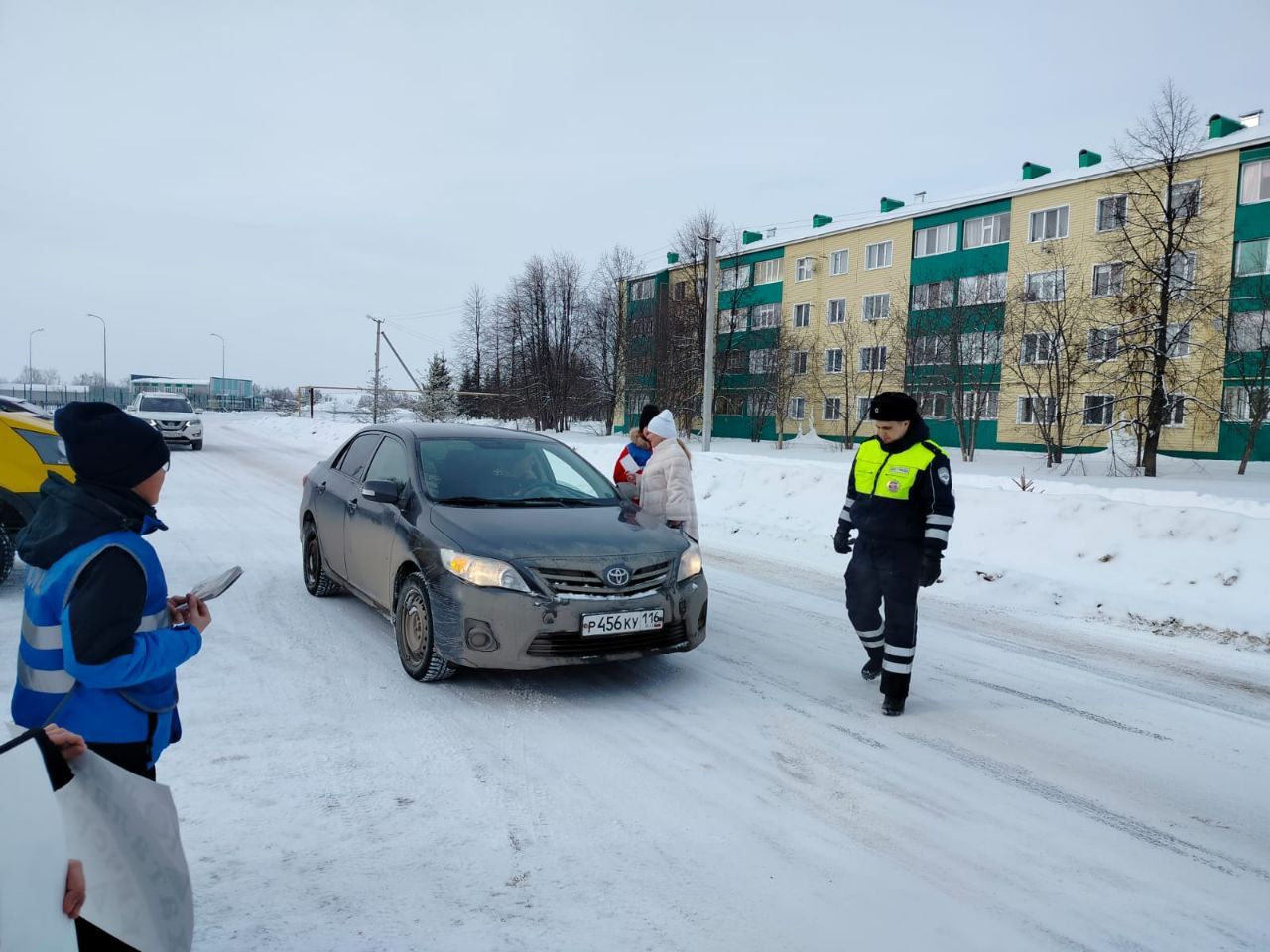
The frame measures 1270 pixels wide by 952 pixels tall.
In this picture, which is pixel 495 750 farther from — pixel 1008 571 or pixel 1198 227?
pixel 1198 227

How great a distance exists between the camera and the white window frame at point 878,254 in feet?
151

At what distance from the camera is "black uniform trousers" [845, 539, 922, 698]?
4.86 m

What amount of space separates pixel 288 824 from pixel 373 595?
2.62 m

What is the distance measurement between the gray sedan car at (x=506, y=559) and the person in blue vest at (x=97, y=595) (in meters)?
2.55

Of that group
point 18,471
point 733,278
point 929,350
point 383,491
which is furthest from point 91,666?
point 733,278

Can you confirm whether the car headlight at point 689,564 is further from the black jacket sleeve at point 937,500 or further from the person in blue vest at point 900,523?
the black jacket sleeve at point 937,500

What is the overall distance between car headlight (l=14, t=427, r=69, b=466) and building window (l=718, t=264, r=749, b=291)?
160 ft

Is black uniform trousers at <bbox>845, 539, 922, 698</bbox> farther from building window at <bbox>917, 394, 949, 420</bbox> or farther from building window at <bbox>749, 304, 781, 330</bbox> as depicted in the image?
building window at <bbox>749, 304, 781, 330</bbox>

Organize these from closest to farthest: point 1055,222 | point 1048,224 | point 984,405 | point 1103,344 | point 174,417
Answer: point 174,417, point 1103,344, point 1055,222, point 1048,224, point 984,405

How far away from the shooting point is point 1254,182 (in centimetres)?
3238

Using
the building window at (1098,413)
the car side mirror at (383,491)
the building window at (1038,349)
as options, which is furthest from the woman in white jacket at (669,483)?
the building window at (1098,413)

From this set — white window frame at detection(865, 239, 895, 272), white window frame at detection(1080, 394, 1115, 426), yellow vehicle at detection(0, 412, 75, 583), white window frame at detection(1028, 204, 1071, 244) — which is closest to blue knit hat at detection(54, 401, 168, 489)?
yellow vehicle at detection(0, 412, 75, 583)

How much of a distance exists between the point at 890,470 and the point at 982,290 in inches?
1504

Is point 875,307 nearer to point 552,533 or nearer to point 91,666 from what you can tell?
point 552,533
